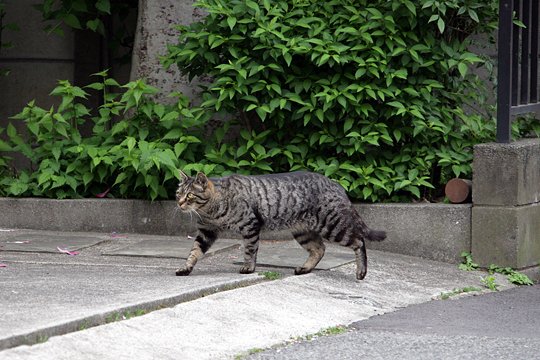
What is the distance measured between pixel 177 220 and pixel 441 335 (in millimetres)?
3694

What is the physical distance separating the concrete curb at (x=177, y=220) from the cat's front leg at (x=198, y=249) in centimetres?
152

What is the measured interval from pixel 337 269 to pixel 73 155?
10.4ft

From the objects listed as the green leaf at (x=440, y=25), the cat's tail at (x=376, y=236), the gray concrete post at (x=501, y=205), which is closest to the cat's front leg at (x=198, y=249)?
the cat's tail at (x=376, y=236)

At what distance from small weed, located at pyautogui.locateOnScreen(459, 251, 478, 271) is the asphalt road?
885 millimetres

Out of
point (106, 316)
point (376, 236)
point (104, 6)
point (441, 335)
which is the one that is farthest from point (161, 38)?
point (441, 335)

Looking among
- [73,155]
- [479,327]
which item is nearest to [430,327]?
[479,327]

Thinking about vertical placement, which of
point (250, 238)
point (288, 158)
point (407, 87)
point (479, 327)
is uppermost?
point (407, 87)

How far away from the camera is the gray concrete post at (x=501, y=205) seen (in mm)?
9156

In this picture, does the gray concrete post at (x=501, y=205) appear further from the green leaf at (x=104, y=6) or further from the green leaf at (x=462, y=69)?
the green leaf at (x=104, y=6)

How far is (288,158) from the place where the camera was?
9836 mm

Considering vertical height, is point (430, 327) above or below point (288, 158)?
below

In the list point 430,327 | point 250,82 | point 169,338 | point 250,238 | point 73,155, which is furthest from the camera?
point 73,155

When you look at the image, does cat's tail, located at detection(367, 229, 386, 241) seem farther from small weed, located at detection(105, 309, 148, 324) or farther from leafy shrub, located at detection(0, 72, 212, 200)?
small weed, located at detection(105, 309, 148, 324)

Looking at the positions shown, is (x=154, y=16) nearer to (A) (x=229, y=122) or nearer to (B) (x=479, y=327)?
(A) (x=229, y=122)
